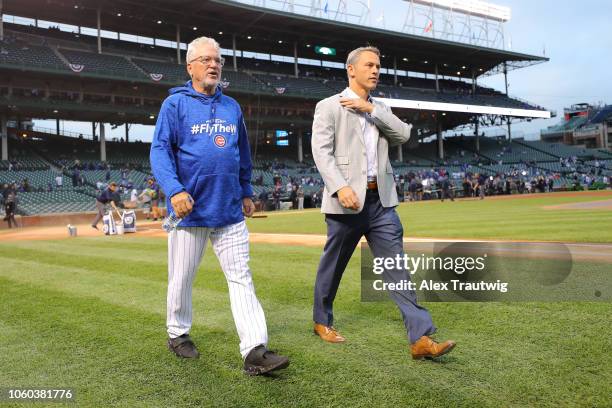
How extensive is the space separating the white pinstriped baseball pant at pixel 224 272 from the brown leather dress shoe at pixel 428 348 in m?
0.93

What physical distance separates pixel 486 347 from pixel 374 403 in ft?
3.87

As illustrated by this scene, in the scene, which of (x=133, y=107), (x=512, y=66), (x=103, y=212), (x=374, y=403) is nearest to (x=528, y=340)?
(x=374, y=403)

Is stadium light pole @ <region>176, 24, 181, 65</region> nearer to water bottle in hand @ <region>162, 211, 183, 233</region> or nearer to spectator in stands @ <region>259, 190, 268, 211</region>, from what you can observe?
spectator in stands @ <region>259, 190, 268, 211</region>

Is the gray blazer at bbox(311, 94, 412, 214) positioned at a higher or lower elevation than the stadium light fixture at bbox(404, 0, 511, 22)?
lower

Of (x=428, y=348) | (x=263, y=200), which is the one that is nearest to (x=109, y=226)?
(x=428, y=348)

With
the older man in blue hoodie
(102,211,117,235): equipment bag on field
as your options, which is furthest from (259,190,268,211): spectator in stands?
the older man in blue hoodie

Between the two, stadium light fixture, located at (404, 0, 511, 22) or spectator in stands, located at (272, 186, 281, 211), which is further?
stadium light fixture, located at (404, 0, 511, 22)

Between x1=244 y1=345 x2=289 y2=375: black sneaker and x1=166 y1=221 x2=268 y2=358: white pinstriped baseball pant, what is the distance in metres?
0.09

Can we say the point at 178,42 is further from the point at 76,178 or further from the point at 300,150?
the point at 76,178

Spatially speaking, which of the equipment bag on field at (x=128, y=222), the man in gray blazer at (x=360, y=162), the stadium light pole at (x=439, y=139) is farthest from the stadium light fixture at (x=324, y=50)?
the man in gray blazer at (x=360, y=162)

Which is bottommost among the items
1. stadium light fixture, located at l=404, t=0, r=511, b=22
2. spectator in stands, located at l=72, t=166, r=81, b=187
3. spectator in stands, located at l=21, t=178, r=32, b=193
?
spectator in stands, located at l=21, t=178, r=32, b=193

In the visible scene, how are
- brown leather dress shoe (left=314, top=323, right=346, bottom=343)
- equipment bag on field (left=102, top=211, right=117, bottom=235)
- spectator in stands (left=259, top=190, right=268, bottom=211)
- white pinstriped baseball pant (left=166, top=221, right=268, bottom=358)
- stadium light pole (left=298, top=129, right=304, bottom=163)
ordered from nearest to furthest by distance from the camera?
white pinstriped baseball pant (left=166, top=221, right=268, bottom=358) < brown leather dress shoe (left=314, top=323, right=346, bottom=343) < equipment bag on field (left=102, top=211, right=117, bottom=235) < spectator in stands (left=259, top=190, right=268, bottom=211) < stadium light pole (left=298, top=129, right=304, bottom=163)

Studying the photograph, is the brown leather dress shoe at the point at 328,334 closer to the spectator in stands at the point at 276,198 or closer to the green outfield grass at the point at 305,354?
the green outfield grass at the point at 305,354

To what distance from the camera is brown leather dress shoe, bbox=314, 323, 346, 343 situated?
3539mm
